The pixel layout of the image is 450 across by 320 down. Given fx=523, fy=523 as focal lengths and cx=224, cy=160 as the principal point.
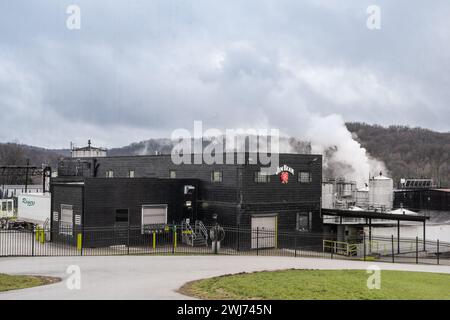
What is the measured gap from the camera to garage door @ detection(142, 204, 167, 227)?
113 feet

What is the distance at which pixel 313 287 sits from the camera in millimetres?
16938

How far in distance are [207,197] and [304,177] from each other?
721 cm

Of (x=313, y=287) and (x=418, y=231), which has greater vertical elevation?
(x=313, y=287)

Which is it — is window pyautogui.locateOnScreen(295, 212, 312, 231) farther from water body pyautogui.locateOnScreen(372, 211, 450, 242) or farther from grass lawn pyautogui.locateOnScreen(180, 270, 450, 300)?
grass lawn pyautogui.locateOnScreen(180, 270, 450, 300)

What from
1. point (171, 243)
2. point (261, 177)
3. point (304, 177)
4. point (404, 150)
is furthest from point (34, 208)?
point (404, 150)

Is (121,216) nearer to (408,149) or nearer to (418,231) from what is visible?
(418,231)

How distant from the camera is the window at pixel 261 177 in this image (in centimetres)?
3534

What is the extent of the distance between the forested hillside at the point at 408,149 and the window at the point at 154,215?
283 ft

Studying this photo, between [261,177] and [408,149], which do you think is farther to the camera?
[408,149]

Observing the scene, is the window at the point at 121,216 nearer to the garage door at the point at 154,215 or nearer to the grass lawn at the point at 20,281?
the garage door at the point at 154,215

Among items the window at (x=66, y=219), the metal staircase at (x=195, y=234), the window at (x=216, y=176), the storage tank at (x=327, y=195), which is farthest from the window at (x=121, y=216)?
the storage tank at (x=327, y=195)

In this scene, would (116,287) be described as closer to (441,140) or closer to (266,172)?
(266,172)

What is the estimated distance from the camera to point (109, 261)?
24.5m
